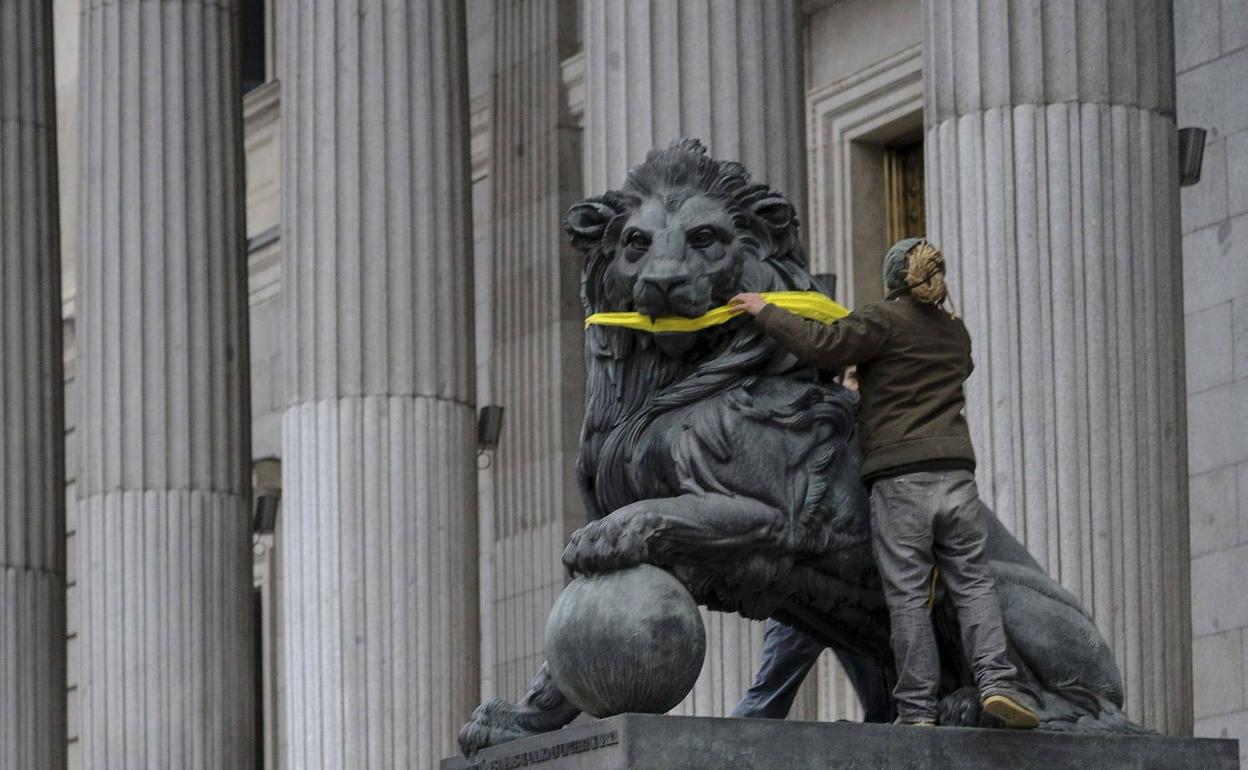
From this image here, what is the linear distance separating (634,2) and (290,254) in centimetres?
576

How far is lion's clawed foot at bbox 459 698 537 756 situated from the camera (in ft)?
35.6

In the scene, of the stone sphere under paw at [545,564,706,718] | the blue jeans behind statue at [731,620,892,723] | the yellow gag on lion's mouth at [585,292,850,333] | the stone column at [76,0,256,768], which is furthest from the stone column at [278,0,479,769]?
the stone sphere under paw at [545,564,706,718]

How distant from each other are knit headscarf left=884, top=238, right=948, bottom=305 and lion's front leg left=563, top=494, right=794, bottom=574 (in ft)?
3.49

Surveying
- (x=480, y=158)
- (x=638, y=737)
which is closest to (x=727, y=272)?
(x=638, y=737)

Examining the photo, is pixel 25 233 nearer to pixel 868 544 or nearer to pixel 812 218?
pixel 812 218

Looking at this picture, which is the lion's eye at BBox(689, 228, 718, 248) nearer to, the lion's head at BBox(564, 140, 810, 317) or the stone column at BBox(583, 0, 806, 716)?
the lion's head at BBox(564, 140, 810, 317)

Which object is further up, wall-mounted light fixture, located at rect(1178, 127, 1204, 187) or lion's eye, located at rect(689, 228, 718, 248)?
wall-mounted light fixture, located at rect(1178, 127, 1204, 187)

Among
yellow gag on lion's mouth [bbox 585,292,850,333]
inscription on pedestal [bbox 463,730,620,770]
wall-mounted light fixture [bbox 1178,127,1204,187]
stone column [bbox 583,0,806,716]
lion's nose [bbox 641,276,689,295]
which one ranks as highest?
stone column [bbox 583,0,806,716]

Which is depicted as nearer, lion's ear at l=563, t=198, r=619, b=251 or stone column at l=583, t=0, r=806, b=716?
lion's ear at l=563, t=198, r=619, b=251

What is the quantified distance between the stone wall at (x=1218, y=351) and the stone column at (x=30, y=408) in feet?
41.2

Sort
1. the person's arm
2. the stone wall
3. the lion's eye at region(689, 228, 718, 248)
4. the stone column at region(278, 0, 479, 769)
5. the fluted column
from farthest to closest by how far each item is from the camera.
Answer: the fluted column < the stone wall < the stone column at region(278, 0, 479, 769) < the lion's eye at region(689, 228, 718, 248) < the person's arm

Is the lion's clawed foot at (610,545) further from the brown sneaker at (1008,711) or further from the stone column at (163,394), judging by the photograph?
the stone column at (163,394)

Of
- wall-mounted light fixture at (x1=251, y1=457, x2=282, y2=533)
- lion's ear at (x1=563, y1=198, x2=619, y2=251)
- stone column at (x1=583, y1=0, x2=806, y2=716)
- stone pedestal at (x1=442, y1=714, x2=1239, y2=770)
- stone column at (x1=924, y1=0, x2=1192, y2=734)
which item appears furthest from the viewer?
wall-mounted light fixture at (x1=251, y1=457, x2=282, y2=533)

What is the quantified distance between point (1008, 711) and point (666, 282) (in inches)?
76.7
